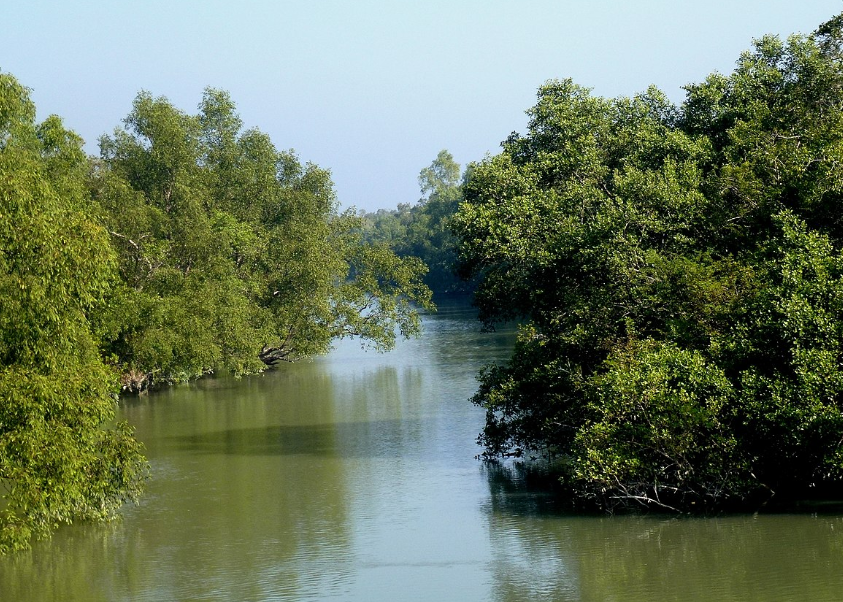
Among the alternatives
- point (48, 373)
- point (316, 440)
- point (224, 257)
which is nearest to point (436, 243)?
point (224, 257)

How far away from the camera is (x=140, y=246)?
1606 inches

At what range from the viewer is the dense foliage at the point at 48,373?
18.5 meters

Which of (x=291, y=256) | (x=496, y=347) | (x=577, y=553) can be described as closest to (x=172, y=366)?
(x=291, y=256)

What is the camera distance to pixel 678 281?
22.6 meters

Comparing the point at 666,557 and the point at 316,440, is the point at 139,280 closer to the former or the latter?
the point at 316,440

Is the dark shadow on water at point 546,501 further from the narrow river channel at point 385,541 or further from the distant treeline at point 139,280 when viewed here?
the distant treeline at point 139,280

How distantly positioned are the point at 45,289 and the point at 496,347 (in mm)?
37439

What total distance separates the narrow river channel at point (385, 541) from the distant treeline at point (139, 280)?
1271 millimetres

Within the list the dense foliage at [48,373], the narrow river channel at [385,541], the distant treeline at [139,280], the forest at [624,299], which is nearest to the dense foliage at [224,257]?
the distant treeline at [139,280]

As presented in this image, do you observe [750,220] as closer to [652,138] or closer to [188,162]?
[652,138]

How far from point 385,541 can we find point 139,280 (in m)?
23.0

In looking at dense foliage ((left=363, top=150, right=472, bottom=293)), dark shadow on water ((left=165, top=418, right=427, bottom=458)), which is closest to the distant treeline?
dark shadow on water ((left=165, top=418, right=427, bottom=458))

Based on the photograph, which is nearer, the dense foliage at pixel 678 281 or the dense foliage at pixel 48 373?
the dense foliage at pixel 48 373

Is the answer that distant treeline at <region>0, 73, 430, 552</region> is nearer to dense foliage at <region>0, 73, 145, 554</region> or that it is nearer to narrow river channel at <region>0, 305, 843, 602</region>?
dense foliage at <region>0, 73, 145, 554</region>
